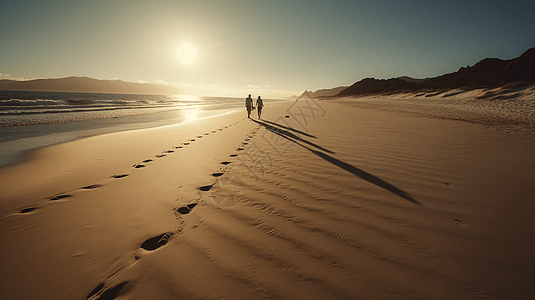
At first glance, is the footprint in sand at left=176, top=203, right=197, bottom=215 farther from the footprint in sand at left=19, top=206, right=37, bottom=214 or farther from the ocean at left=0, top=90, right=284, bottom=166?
the ocean at left=0, top=90, right=284, bottom=166

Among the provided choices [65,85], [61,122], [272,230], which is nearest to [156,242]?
[272,230]

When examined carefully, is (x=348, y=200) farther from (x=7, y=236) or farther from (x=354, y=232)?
(x=7, y=236)

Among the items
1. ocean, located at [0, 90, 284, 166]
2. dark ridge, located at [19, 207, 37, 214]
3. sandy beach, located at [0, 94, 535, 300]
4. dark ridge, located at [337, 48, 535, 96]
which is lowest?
sandy beach, located at [0, 94, 535, 300]

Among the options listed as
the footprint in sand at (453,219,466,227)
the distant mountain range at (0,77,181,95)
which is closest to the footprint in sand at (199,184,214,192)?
the footprint in sand at (453,219,466,227)

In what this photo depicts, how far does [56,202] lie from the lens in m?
2.67

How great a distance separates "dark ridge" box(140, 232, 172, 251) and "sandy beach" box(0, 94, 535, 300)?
12mm

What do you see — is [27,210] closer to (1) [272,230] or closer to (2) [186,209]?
(2) [186,209]

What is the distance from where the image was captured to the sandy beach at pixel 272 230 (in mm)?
1404

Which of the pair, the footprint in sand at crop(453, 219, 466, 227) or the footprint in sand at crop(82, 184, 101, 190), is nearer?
the footprint in sand at crop(453, 219, 466, 227)

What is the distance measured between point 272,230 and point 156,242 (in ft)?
3.69

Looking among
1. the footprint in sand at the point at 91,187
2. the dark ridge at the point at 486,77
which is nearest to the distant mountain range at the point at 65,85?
the dark ridge at the point at 486,77

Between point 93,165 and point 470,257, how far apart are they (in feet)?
19.5

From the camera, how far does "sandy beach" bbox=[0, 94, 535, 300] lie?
1.40 m

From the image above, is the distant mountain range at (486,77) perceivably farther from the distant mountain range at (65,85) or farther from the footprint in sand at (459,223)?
the distant mountain range at (65,85)
